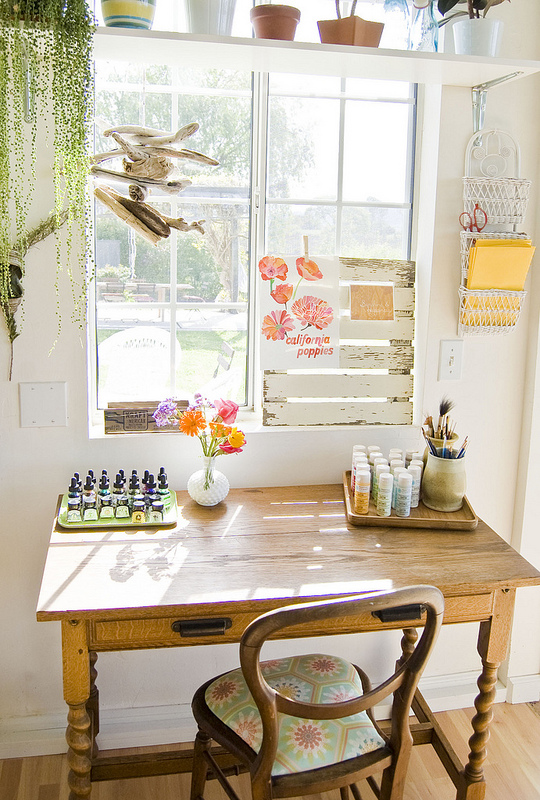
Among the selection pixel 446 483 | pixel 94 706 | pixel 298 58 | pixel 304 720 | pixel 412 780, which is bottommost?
pixel 412 780

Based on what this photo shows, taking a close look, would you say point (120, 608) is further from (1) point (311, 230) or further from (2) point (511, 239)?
(2) point (511, 239)

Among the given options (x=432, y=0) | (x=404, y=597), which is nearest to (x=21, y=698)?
(x=404, y=597)

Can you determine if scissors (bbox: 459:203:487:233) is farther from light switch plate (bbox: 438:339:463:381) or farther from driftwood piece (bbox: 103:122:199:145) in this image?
driftwood piece (bbox: 103:122:199:145)

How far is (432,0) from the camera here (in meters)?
1.83

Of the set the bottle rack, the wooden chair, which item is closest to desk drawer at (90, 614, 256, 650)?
the wooden chair

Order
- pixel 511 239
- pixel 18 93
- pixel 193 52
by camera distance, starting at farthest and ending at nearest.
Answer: pixel 511 239 → pixel 193 52 → pixel 18 93

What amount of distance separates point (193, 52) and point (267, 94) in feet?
1.33

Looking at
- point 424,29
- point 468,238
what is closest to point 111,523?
point 468,238

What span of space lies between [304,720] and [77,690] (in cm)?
47

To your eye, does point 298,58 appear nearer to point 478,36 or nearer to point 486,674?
point 478,36

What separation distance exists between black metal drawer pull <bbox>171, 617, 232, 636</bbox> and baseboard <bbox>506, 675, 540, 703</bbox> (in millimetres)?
1318

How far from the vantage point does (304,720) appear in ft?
4.98

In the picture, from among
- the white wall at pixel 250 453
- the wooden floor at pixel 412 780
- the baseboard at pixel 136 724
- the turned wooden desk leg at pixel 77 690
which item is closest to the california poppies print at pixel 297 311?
the white wall at pixel 250 453

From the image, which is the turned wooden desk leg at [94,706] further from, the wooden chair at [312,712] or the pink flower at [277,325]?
the pink flower at [277,325]
